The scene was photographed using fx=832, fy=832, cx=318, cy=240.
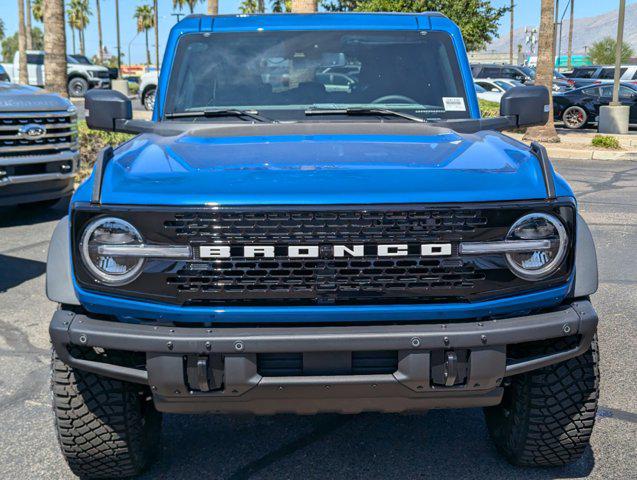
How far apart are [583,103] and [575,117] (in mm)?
449

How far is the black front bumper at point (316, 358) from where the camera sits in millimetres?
2711

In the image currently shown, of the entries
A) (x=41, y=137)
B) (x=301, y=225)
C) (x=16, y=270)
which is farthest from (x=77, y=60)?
(x=301, y=225)

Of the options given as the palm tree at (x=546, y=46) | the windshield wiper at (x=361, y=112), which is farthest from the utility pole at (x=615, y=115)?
the windshield wiper at (x=361, y=112)

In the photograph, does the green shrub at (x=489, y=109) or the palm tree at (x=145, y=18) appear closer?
the green shrub at (x=489, y=109)

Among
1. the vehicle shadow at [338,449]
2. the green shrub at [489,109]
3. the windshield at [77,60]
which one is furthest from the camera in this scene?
the windshield at [77,60]

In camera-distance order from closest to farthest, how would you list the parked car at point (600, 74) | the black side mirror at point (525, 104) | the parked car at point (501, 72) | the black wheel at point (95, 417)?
1. the black wheel at point (95, 417)
2. the black side mirror at point (525, 104)
3. the parked car at point (600, 74)
4. the parked car at point (501, 72)

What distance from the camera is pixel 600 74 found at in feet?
120

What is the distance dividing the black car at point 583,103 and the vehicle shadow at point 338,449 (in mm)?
20865

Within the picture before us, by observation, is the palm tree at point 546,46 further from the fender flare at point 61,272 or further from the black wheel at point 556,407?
the fender flare at point 61,272

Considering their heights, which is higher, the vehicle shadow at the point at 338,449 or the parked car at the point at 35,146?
the parked car at the point at 35,146

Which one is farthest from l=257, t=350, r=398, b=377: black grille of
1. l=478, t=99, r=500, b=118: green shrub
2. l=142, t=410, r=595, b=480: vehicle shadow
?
l=478, t=99, r=500, b=118: green shrub

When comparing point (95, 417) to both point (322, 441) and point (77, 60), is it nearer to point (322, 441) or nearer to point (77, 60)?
point (322, 441)

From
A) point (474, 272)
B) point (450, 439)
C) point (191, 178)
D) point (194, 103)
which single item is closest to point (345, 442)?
point (450, 439)

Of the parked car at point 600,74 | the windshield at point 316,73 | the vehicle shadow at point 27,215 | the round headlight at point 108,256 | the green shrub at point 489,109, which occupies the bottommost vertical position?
the vehicle shadow at point 27,215
